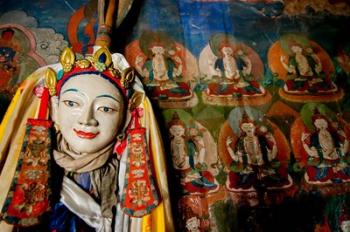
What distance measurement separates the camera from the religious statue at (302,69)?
93.4 inches

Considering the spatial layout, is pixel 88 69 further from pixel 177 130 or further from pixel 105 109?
pixel 177 130

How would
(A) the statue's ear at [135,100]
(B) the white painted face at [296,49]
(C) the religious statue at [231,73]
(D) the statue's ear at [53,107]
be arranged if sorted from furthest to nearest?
(B) the white painted face at [296,49] < (C) the religious statue at [231,73] < (A) the statue's ear at [135,100] < (D) the statue's ear at [53,107]

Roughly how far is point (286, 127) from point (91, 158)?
4.60 ft

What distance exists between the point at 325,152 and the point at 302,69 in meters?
0.68

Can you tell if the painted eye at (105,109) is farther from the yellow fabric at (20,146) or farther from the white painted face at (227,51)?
the white painted face at (227,51)

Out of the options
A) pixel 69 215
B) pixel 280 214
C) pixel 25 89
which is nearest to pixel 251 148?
pixel 280 214

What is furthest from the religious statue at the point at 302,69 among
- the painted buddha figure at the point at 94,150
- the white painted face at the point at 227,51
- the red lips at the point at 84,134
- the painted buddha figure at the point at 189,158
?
the red lips at the point at 84,134

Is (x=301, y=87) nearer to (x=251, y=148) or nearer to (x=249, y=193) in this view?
(x=251, y=148)

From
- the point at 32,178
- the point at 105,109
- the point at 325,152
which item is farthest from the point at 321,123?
the point at 32,178

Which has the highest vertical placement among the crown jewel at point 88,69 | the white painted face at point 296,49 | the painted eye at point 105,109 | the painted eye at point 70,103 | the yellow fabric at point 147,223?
the white painted face at point 296,49

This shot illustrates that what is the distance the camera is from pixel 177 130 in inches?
83.4

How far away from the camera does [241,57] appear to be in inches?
95.7

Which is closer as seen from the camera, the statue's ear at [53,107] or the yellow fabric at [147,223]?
the yellow fabric at [147,223]

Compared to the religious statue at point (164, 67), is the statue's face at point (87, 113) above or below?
below
